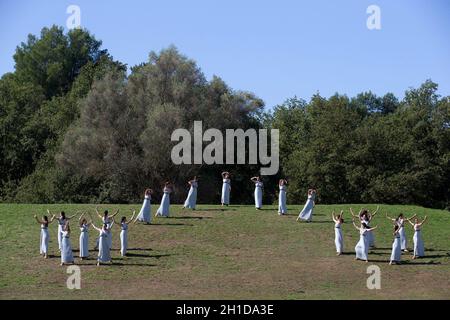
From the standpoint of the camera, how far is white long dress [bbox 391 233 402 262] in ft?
114

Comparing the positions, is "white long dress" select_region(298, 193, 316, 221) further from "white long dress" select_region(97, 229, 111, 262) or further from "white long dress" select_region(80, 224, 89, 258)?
"white long dress" select_region(80, 224, 89, 258)

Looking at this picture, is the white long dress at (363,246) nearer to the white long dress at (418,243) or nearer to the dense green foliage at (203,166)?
the white long dress at (418,243)

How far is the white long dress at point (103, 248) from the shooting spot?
34.6 m

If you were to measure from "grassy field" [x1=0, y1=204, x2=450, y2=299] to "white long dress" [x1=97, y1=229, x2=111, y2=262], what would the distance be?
46cm

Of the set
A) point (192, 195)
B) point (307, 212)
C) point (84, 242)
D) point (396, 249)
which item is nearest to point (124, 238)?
point (84, 242)

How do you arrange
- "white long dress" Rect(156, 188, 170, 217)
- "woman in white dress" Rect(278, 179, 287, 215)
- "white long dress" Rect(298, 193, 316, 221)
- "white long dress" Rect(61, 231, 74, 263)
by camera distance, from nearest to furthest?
"white long dress" Rect(61, 231, 74, 263) → "white long dress" Rect(298, 193, 316, 221) → "white long dress" Rect(156, 188, 170, 217) → "woman in white dress" Rect(278, 179, 287, 215)

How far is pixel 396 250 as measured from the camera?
34.9 m

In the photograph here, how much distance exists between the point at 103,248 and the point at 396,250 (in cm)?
→ 1305

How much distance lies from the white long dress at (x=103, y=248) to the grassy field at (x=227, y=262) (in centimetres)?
46

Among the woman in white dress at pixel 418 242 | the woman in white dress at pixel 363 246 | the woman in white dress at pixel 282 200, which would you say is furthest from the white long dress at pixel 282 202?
the woman in white dress at pixel 418 242

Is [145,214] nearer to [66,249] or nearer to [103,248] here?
[103,248]

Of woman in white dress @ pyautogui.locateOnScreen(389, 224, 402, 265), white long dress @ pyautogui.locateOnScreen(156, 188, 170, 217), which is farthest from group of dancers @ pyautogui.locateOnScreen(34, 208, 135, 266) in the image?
woman in white dress @ pyautogui.locateOnScreen(389, 224, 402, 265)

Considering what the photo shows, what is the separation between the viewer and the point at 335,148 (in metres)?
68.6
